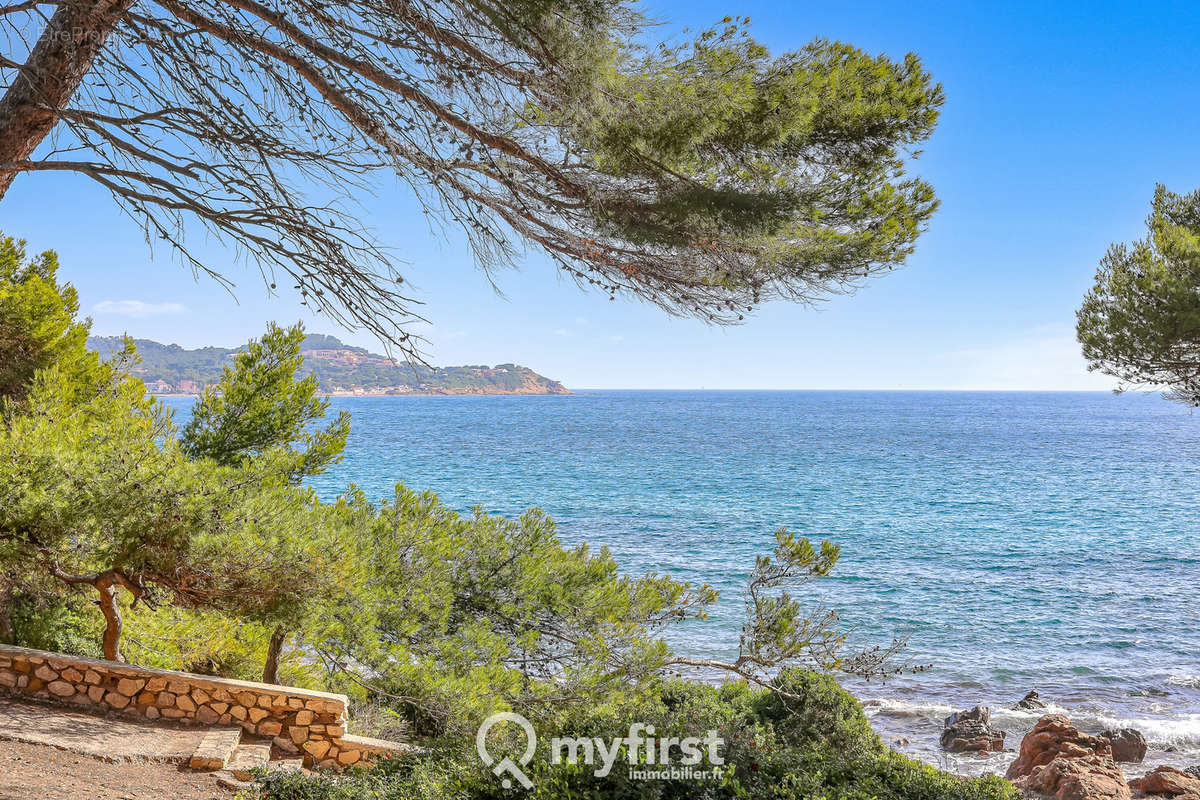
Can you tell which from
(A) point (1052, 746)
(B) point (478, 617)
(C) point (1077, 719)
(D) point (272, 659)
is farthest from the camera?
(C) point (1077, 719)

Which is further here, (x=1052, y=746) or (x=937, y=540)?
(x=937, y=540)

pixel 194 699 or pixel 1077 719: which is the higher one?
pixel 194 699

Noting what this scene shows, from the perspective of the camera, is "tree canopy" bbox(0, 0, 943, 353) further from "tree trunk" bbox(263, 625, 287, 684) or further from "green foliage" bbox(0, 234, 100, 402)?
"green foliage" bbox(0, 234, 100, 402)

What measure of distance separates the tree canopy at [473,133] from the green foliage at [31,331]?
653 cm

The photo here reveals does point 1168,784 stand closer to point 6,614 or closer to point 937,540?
point 6,614

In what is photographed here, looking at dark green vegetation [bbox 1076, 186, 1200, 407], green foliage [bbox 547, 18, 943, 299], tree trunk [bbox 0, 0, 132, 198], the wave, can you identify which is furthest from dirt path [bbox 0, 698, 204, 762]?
dark green vegetation [bbox 1076, 186, 1200, 407]

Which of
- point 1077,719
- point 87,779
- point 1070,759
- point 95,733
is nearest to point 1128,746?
point 1077,719

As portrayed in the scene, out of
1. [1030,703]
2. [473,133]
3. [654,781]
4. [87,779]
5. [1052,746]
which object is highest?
[473,133]

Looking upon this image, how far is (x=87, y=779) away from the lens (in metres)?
4.29

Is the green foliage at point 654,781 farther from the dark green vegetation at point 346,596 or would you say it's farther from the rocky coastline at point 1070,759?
the rocky coastline at point 1070,759

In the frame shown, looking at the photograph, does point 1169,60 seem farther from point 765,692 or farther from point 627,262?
point 627,262

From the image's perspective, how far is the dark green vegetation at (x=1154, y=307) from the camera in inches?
327

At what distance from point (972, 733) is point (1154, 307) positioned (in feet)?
20.9

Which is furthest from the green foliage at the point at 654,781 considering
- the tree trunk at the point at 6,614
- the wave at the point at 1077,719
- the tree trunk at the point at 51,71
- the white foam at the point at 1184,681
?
the white foam at the point at 1184,681
